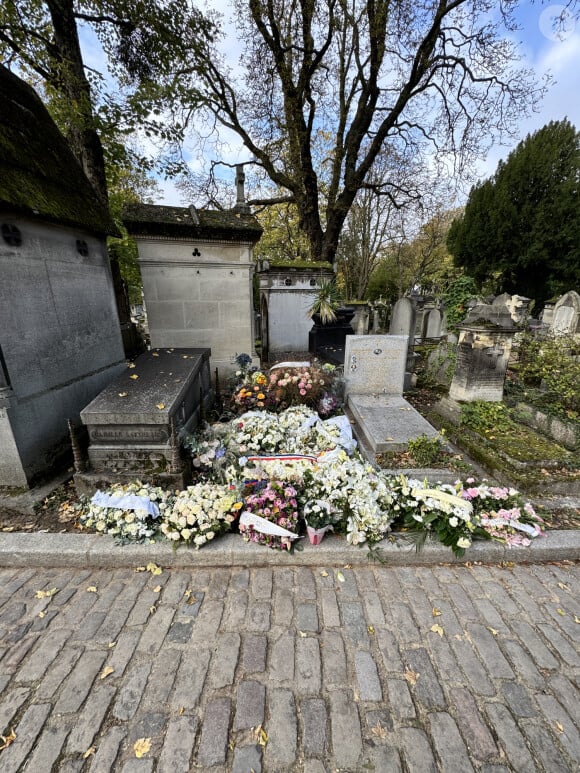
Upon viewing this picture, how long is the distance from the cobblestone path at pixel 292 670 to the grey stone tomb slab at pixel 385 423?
56.7 inches

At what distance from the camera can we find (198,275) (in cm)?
558

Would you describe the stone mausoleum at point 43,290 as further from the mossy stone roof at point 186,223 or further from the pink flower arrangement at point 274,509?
the pink flower arrangement at point 274,509

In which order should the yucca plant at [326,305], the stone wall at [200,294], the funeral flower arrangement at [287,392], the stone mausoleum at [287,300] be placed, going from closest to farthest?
the funeral flower arrangement at [287,392], the stone wall at [200,294], the yucca plant at [326,305], the stone mausoleum at [287,300]

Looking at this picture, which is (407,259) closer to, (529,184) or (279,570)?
(529,184)

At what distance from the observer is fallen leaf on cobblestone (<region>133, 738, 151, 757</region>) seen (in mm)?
1397

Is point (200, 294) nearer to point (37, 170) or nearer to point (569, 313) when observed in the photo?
point (37, 170)

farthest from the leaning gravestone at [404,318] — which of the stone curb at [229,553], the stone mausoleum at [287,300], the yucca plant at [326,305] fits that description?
the stone curb at [229,553]

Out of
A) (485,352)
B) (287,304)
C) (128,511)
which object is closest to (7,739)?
(128,511)

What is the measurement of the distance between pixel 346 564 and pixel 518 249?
23710 mm

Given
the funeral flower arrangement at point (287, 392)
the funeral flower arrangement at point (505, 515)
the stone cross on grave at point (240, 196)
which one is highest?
the stone cross on grave at point (240, 196)

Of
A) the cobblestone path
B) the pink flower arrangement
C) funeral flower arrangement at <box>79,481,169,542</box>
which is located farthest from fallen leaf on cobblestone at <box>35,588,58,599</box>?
the pink flower arrangement

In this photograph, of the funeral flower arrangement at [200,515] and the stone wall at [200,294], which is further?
the stone wall at [200,294]

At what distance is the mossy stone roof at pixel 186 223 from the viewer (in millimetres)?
5098

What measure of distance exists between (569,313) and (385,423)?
1059cm
